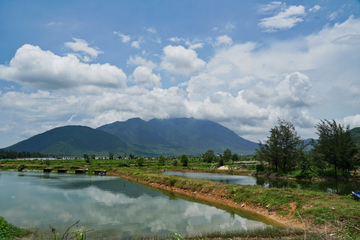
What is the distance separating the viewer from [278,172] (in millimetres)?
55844

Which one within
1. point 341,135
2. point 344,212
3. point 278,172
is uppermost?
point 341,135

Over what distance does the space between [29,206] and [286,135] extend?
5969cm

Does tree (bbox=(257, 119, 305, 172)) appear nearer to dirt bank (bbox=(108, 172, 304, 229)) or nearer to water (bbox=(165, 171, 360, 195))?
water (bbox=(165, 171, 360, 195))

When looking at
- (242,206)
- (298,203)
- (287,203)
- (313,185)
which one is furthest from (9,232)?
(313,185)

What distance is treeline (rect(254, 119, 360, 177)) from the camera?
158 ft

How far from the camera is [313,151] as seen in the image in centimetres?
5425

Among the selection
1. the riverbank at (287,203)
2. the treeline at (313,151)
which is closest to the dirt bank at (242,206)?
the riverbank at (287,203)

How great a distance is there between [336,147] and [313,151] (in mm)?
6597

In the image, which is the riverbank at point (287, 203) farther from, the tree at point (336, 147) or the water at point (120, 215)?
the tree at point (336, 147)

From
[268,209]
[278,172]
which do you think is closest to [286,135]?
[278,172]

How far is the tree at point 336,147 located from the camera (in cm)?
4769

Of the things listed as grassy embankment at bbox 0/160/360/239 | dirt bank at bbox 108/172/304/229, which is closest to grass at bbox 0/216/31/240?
grassy embankment at bbox 0/160/360/239

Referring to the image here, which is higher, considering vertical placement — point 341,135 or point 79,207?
point 341,135

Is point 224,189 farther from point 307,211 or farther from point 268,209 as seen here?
point 307,211
